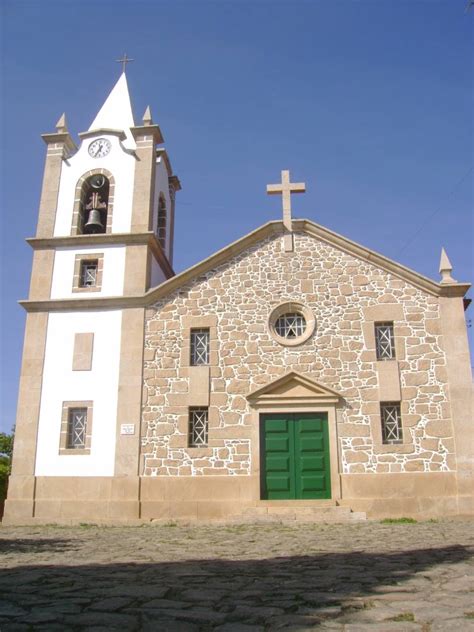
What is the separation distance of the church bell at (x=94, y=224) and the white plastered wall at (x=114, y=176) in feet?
1.52

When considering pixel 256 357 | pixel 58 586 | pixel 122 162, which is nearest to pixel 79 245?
pixel 122 162

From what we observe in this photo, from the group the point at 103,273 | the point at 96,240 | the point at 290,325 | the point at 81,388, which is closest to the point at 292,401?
the point at 290,325

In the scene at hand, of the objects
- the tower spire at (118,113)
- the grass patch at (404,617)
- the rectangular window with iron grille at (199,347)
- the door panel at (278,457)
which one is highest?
the tower spire at (118,113)

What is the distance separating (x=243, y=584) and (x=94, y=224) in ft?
45.6

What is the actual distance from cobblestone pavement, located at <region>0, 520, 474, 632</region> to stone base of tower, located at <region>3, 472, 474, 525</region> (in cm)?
453

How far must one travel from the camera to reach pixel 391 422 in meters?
14.6

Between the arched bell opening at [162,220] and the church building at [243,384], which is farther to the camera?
the arched bell opening at [162,220]

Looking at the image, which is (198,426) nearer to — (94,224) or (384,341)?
(384,341)

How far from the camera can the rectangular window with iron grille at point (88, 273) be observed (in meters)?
17.0

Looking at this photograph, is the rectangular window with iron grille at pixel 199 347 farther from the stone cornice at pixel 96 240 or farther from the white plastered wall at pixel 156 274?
the stone cornice at pixel 96 240

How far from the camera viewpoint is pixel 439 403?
14562 millimetres

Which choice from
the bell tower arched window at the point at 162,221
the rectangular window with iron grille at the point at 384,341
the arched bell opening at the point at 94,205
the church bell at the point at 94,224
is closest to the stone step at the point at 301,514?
the rectangular window with iron grille at the point at 384,341

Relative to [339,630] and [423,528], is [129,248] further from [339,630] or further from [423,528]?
[339,630]

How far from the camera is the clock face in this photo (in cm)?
1836
